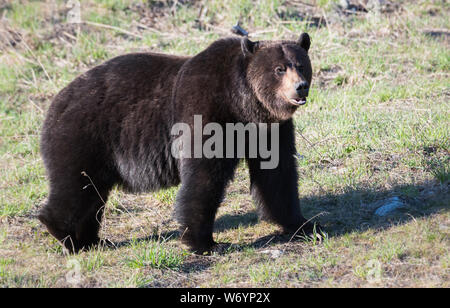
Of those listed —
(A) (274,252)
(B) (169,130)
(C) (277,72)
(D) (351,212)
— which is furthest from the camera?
(D) (351,212)

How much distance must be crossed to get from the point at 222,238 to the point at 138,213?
3.94 ft

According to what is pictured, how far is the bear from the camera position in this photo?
5391 mm

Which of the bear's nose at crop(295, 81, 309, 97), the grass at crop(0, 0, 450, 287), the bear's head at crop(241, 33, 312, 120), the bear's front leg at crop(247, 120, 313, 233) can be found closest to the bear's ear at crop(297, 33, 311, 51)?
the bear's head at crop(241, 33, 312, 120)

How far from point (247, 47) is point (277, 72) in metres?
0.37

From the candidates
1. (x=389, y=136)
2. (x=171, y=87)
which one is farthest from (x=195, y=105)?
(x=389, y=136)

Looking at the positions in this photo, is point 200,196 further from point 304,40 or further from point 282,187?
point 304,40

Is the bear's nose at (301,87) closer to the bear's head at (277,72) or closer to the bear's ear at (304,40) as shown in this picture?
the bear's head at (277,72)

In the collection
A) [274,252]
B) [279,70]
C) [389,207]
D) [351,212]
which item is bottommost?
[274,252]

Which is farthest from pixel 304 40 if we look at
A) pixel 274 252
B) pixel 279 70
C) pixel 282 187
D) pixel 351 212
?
pixel 274 252

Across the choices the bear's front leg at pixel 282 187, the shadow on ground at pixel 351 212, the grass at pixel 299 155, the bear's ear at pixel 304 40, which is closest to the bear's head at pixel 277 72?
the bear's ear at pixel 304 40

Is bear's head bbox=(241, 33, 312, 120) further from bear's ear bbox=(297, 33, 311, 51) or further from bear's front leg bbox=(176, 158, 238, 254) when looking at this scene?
bear's front leg bbox=(176, 158, 238, 254)

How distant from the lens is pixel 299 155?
24.1 feet

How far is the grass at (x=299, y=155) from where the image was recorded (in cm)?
502

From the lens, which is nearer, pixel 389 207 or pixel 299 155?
pixel 389 207
